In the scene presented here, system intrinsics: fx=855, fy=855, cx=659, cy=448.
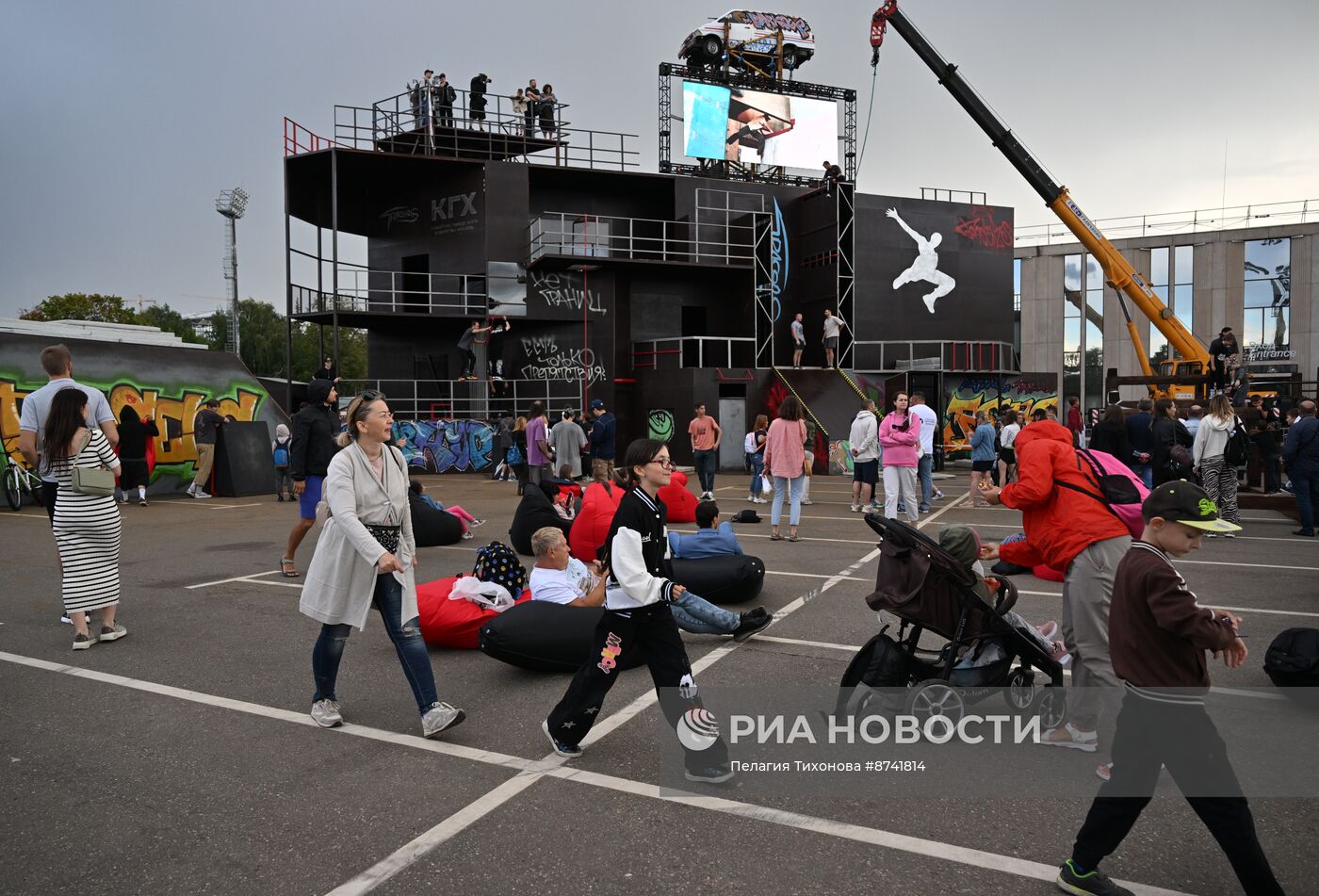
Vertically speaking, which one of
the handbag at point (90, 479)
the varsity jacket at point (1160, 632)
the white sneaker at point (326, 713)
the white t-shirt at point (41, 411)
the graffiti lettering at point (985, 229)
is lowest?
the white sneaker at point (326, 713)

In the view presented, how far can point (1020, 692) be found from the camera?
4.78 meters

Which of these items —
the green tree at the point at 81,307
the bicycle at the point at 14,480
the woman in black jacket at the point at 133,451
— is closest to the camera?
the bicycle at the point at 14,480

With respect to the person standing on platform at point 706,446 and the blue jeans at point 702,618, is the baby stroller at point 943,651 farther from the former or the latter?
the person standing on platform at point 706,446

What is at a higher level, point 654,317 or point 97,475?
point 654,317

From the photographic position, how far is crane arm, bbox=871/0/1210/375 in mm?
23047

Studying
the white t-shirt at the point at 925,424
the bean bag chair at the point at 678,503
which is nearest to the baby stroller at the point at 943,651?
the bean bag chair at the point at 678,503

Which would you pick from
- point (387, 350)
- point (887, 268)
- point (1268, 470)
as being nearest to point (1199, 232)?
point (887, 268)

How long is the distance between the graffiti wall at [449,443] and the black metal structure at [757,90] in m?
12.0

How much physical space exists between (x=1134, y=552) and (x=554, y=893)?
2.52 m

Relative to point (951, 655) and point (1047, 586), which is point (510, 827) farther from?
point (1047, 586)

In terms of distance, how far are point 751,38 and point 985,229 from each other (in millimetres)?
11959

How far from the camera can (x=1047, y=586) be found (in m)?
8.37

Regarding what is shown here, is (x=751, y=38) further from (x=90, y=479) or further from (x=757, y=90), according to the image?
(x=90, y=479)

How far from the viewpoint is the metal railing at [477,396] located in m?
26.6
